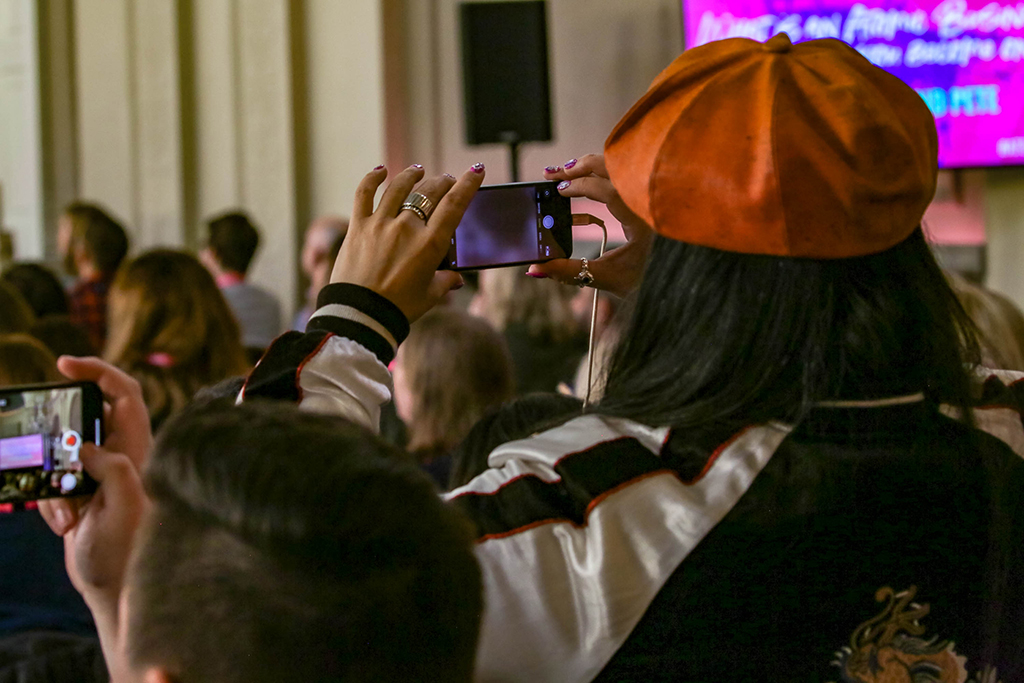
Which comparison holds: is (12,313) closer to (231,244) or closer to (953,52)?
(231,244)

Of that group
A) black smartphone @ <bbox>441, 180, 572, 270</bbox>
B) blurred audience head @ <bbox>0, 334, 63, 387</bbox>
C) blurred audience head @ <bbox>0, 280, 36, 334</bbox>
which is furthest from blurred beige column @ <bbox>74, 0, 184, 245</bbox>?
black smartphone @ <bbox>441, 180, 572, 270</bbox>

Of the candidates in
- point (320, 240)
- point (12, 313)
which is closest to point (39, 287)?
point (12, 313)

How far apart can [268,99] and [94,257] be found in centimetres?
147

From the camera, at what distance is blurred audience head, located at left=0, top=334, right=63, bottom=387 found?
5.65 ft

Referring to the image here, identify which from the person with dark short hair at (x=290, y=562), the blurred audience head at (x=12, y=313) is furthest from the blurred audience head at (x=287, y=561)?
the blurred audience head at (x=12, y=313)

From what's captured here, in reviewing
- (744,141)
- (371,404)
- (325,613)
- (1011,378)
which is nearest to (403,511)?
(325,613)

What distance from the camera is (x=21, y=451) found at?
3.47ft

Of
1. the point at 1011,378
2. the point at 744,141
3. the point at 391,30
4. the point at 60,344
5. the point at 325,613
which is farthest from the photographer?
the point at 391,30

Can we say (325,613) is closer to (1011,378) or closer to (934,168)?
(934,168)

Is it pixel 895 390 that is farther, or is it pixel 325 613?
pixel 895 390

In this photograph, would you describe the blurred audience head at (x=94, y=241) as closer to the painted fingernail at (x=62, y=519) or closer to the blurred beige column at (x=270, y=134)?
the blurred beige column at (x=270, y=134)

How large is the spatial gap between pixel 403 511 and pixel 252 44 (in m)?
4.97

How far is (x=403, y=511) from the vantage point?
0.57 meters

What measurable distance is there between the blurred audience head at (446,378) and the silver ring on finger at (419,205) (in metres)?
1.21
